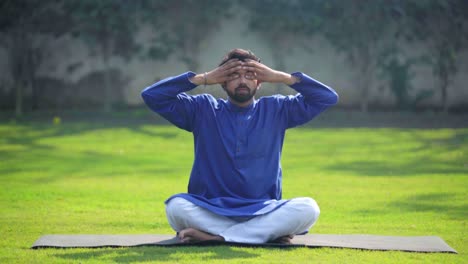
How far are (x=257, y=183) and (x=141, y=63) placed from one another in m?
12.6

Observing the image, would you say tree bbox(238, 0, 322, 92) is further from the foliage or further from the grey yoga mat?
the grey yoga mat

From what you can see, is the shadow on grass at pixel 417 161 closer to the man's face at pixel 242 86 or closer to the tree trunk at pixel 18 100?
the man's face at pixel 242 86

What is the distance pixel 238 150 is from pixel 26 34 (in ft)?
41.9

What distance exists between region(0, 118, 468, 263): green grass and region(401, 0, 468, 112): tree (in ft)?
9.74

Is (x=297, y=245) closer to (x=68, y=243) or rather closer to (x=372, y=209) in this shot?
(x=68, y=243)

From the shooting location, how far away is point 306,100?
6.17 metres

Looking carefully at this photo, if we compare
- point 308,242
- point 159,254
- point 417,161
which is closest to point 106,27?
point 417,161

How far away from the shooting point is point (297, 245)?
5.66 meters


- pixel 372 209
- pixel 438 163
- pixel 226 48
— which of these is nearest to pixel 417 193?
pixel 372 209

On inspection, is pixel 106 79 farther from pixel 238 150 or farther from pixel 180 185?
pixel 238 150

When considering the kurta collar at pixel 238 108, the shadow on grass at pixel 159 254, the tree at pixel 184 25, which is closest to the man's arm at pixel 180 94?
the kurta collar at pixel 238 108

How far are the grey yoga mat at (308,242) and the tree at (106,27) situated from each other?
1214cm

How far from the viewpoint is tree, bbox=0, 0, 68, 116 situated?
690 inches

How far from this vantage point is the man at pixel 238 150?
5.75 m
